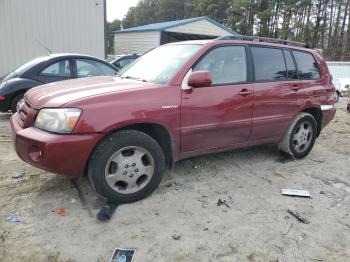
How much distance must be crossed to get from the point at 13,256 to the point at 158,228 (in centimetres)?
126

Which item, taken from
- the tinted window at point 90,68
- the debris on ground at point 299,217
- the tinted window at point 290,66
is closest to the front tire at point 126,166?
the debris on ground at point 299,217

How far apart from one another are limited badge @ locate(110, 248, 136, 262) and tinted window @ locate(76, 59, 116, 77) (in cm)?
521

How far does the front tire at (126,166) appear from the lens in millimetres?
3535

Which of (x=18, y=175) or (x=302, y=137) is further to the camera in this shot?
(x=302, y=137)

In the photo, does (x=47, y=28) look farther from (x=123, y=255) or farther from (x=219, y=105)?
(x=123, y=255)

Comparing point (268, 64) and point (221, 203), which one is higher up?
point (268, 64)

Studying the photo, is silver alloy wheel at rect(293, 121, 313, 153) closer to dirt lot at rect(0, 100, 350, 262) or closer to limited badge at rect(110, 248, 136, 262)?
dirt lot at rect(0, 100, 350, 262)

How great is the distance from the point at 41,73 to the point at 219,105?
4.46 metres

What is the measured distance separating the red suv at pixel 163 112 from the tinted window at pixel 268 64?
0.6 inches

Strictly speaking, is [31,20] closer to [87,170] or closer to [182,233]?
[87,170]

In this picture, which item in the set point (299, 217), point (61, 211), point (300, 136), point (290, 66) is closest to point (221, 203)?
point (299, 217)

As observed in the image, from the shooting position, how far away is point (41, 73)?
7172 millimetres

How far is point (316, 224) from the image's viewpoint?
141 inches

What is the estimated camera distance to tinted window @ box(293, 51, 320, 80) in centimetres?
538
